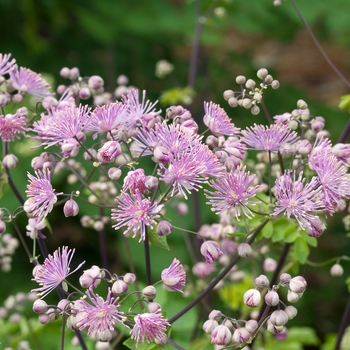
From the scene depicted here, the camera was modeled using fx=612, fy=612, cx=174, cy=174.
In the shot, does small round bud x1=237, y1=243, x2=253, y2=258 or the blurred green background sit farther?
the blurred green background

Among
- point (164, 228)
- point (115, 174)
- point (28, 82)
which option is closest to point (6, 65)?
point (28, 82)

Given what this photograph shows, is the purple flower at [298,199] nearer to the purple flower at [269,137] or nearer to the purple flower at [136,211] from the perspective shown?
the purple flower at [269,137]

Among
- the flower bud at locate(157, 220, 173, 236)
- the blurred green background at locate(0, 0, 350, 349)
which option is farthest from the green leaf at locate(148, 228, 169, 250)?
the blurred green background at locate(0, 0, 350, 349)

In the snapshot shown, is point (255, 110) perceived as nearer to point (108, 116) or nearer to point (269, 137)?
point (269, 137)

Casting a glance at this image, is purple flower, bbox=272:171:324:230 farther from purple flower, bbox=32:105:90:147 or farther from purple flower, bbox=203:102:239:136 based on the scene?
purple flower, bbox=32:105:90:147

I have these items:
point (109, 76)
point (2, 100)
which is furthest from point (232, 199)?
point (109, 76)

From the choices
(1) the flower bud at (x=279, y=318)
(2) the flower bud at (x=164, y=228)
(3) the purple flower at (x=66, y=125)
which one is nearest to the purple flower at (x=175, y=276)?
(2) the flower bud at (x=164, y=228)
